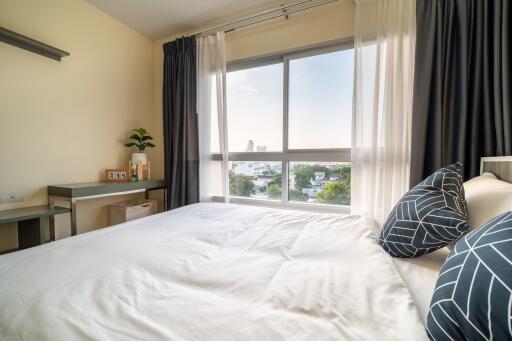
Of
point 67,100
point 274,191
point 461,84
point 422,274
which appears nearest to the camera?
point 422,274

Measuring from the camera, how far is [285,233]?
1.18 metres

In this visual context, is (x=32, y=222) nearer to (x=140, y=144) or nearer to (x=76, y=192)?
(x=76, y=192)

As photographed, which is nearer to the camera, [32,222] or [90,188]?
[32,222]

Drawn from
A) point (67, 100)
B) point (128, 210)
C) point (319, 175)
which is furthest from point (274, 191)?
point (67, 100)

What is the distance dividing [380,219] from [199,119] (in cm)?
212

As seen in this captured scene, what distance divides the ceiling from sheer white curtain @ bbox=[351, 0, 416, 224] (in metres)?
1.03

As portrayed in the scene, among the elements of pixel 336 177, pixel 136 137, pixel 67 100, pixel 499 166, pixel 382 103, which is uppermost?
pixel 67 100

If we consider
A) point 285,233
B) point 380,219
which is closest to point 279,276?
point 285,233

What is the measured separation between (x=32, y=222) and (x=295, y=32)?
296cm

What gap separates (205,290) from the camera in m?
0.68

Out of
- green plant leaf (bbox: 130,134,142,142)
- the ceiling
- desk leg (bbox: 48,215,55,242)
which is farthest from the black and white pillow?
green plant leaf (bbox: 130,134,142,142)

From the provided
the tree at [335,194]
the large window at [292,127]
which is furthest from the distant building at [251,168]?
the tree at [335,194]

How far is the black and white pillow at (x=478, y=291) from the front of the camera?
38cm

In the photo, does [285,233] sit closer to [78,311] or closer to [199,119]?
[78,311]
